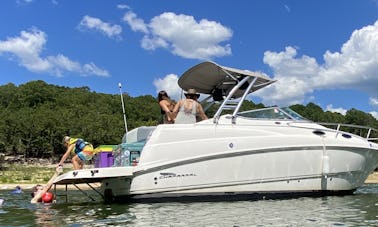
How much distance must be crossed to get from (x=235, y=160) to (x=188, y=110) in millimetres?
1888

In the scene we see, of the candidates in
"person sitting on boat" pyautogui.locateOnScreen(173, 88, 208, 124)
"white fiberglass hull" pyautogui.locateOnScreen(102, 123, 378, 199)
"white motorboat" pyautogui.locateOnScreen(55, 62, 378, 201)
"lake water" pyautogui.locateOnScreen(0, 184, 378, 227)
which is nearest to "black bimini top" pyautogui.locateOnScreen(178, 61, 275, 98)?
"white motorboat" pyautogui.locateOnScreen(55, 62, 378, 201)

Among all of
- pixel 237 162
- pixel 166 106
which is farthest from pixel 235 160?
pixel 166 106

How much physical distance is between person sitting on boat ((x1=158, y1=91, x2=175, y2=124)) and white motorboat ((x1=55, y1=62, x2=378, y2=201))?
88 centimetres

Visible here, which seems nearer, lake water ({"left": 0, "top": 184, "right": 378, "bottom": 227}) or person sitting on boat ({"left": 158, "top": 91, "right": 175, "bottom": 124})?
lake water ({"left": 0, "top": 184, "right": 378, "bottom": 227})

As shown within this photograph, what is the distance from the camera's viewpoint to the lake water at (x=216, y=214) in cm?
935

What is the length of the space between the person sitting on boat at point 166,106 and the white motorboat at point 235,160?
2.88ft

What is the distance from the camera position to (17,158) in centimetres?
8112

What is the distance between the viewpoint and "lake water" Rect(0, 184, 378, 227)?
935cm

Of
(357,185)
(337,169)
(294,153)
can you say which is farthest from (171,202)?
(357,185)

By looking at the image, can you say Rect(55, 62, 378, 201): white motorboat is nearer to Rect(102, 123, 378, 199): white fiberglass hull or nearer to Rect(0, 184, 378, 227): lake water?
Rect(102, 123, 378, 199): white fiberglass hull

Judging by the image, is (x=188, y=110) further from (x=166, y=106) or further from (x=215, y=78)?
(x=215, y=78)

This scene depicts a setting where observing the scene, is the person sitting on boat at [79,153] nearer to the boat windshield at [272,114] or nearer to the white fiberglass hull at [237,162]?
the white fiberglass hull at [237,162]

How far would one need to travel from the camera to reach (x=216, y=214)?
10414 millimetres

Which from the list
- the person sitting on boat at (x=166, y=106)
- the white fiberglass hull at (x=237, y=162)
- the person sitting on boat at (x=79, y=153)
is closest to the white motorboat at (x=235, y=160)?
the white fiberglass hull at (x=237, y=162)
